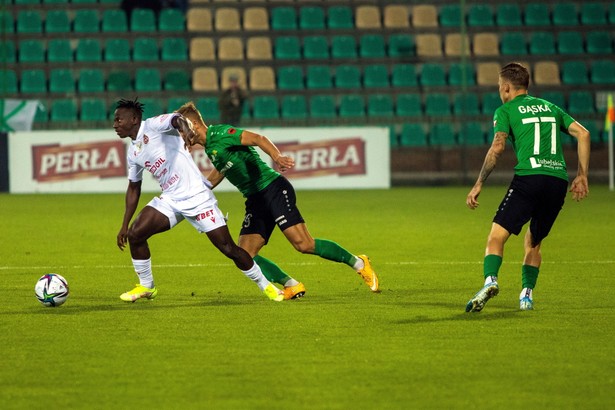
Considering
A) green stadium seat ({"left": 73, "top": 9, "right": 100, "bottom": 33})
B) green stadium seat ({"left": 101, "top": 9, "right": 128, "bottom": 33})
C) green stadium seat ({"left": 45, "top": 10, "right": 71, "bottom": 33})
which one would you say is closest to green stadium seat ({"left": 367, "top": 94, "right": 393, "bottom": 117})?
green stadium seat ({"left": 101, "top": 9, "right": 128, "bottom": 33})

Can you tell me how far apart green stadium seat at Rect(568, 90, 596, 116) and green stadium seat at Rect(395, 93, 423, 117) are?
378cm

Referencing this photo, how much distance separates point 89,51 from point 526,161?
70.7ft

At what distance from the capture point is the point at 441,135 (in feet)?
88.7

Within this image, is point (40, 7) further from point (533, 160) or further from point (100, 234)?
point (533, 160)

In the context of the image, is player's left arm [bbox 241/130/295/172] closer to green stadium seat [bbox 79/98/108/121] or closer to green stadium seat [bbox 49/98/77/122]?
green stadium seat [bbox 79/98/108/121]

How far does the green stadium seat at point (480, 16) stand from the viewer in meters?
30.0

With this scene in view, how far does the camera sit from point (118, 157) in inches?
964

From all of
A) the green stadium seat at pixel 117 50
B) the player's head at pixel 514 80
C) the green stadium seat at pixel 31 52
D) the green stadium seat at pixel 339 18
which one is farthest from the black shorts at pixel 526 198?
the green stadium seat at pixel 31 52

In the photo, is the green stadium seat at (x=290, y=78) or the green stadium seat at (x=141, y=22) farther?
the green stadium seat at (x=141, y=22)

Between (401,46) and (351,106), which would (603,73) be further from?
(351,106)

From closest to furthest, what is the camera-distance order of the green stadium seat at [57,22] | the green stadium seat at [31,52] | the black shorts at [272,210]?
the black shorts at [272,210] → the green stadium seat at [31,52] → the green stadium seat at [57,22]

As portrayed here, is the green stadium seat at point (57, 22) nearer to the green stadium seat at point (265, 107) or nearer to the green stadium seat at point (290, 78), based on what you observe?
the green stadium seat at point (265, 107)

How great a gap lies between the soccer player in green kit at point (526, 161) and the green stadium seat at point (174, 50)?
2086 cm

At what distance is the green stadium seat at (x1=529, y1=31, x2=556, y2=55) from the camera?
96.8 feet
